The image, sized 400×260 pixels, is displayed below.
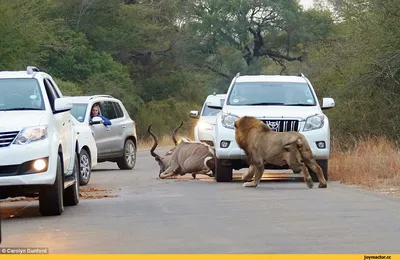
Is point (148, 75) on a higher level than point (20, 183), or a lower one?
lower

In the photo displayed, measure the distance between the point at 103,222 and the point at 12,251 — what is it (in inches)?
111

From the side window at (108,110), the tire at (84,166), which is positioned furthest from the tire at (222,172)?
the side window at (108,110)

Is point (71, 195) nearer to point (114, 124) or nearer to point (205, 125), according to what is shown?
point (114, 124)

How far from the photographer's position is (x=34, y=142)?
13.5m

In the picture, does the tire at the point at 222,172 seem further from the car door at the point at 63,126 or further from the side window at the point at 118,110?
the side window at the point at 118,110

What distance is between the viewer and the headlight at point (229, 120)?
19.2 metres

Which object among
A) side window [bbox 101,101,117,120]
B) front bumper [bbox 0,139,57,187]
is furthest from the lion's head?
side window [bbox 101,101,117,120]

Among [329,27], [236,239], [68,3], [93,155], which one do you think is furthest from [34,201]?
[329,27]

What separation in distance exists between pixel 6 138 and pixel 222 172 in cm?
683

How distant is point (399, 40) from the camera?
93.6 ft

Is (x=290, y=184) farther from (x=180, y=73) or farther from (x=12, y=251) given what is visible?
(x=180, y=73)

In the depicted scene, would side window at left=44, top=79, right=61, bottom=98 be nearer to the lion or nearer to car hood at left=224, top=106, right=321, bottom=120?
the lion

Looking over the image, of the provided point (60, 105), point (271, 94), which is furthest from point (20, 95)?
point (271, 94)

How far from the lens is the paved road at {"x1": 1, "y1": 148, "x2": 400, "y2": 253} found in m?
10.2
